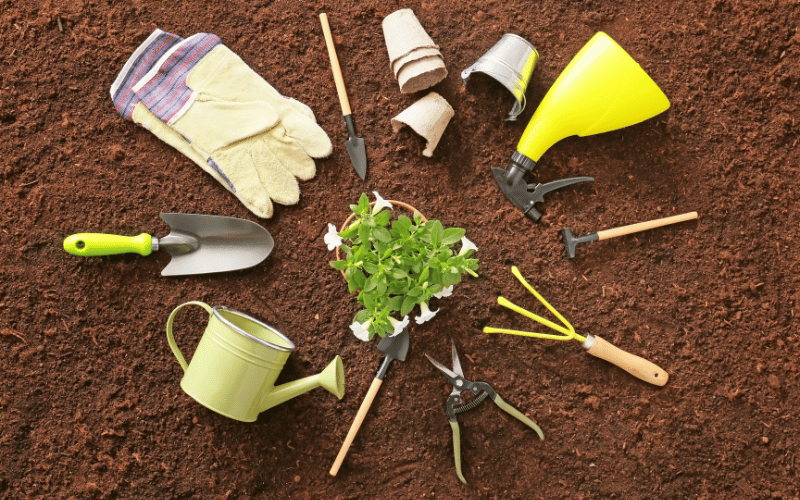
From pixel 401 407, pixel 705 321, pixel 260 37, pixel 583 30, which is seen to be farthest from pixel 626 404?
pixel 260 37

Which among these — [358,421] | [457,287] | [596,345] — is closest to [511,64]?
[457,287]

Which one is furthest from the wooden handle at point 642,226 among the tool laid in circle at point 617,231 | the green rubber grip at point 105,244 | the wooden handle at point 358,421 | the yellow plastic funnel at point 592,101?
the green rubber grip at point 105,244

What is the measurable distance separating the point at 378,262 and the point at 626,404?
2.52 feet

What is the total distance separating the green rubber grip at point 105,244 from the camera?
4.22 feet

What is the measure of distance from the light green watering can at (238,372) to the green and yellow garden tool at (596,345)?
441 mm

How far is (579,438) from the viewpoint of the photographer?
4.47 ft

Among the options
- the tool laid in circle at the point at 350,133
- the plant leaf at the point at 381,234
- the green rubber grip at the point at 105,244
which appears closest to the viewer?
the plant leaf at the point at 381,234

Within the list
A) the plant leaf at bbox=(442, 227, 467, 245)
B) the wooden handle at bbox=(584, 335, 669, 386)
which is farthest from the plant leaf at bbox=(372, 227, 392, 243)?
the wooden handle at bbox=(584, 335, 669, 386)

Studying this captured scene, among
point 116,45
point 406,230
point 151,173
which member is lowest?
point 151,173

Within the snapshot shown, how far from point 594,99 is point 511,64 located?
0.70 ft

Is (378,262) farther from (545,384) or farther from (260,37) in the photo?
(260,37)

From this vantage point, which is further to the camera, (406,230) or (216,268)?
(216,268)

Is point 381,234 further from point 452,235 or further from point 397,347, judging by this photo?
point 397,347

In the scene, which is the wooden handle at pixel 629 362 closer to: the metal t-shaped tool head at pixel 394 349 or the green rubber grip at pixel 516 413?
the green rubber grip at pixel 516 413
